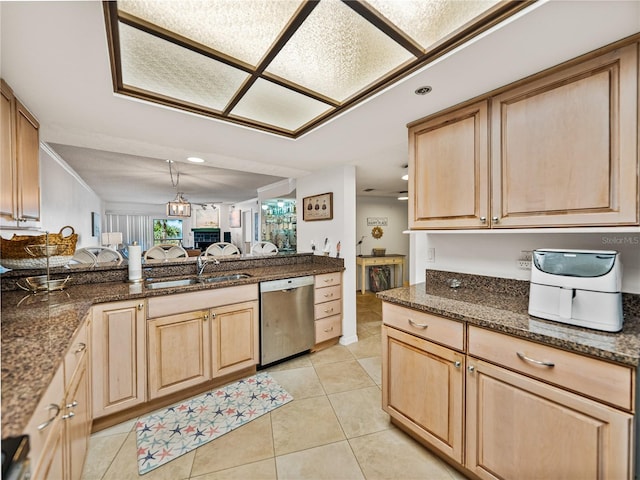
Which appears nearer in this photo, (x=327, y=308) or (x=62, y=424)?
(x=62, y=424)

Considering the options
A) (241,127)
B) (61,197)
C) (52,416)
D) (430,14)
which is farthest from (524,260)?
(61,197)

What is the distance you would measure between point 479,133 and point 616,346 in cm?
118

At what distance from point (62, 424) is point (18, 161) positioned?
146 cm

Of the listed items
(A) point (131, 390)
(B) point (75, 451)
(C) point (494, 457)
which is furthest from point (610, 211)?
(A) point (131, 390)

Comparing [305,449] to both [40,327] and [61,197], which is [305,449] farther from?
[61,197]

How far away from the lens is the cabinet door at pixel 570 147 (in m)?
1.08

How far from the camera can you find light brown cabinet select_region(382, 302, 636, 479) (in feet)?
2.98

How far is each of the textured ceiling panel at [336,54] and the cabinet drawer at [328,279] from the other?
1800 mm

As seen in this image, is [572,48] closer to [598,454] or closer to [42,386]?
[598,454]

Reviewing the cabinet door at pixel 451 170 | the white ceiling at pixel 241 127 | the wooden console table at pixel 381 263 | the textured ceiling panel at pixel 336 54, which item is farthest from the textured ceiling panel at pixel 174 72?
A: the wooden console table at pixel 381 263

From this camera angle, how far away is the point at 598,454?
3.02ft

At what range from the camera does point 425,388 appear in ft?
4.77

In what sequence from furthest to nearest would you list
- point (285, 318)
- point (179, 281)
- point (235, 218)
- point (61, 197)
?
Result: point (235, 218) < point (61, 197) < point (285, 318) < point (179, 281)

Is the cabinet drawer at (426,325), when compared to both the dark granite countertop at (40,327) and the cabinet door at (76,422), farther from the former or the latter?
the cabinet door at (76,422)
